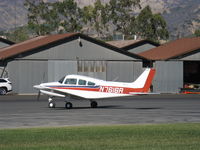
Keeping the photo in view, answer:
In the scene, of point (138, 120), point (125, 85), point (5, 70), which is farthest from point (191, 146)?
point (5, 70)

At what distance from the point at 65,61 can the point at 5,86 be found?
8.36m

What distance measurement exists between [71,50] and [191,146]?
5019 cm

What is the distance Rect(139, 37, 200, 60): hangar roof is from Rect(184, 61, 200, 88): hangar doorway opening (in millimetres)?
2502

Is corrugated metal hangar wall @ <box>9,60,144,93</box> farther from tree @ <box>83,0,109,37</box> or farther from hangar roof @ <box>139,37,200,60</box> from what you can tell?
tree @ <box>83,0,109,37</box>

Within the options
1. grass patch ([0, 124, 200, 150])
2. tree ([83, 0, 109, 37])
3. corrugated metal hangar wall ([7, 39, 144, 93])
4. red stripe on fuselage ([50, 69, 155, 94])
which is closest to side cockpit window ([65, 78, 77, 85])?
red stripe on fuselage ([50, 69, 155, 94])

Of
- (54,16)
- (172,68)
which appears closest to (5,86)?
(172,68)

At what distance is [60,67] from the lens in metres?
65.8

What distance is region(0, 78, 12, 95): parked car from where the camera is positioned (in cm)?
6041

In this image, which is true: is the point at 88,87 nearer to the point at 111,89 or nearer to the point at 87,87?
the point at 87,87

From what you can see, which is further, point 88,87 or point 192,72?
point 192,72

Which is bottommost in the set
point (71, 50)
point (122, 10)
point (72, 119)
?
point (72, 119)

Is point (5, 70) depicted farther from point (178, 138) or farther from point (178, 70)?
point (178, 138)

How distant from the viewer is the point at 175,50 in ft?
242

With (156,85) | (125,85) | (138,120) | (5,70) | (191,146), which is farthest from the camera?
(156,85)
